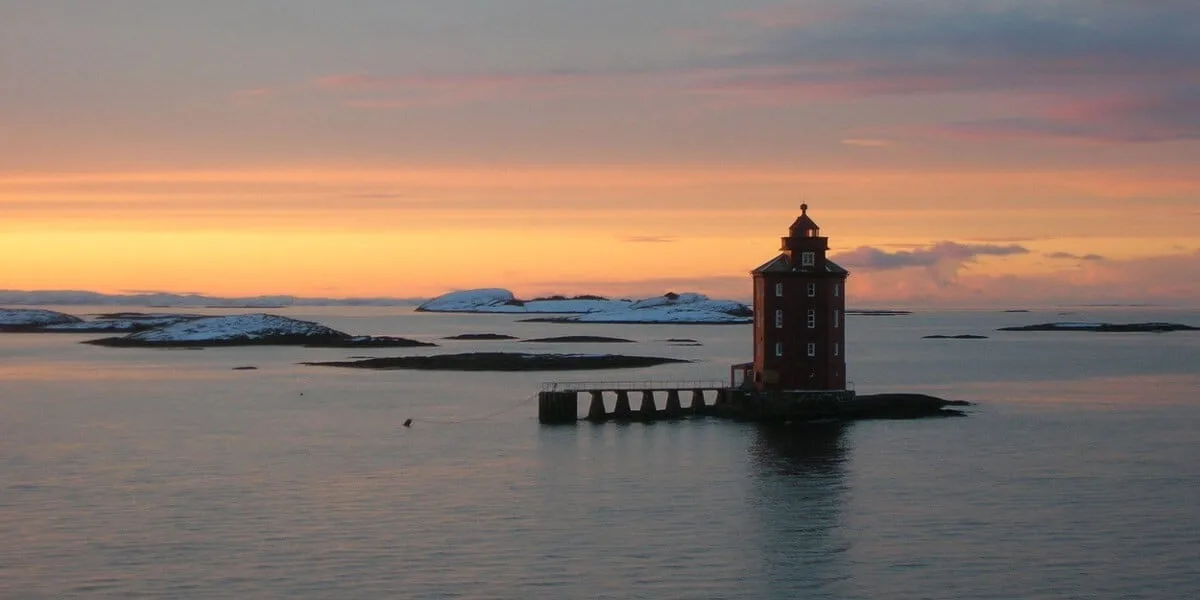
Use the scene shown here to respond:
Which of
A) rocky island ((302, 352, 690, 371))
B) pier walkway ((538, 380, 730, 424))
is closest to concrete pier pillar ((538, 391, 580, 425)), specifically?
pier walkway ((538, 380, 730, 424))

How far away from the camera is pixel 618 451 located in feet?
194

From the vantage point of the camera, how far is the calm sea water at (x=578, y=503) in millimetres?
34375

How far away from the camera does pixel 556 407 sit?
70.9 meters

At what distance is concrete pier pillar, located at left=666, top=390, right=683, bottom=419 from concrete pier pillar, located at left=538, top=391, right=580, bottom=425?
16.1ft

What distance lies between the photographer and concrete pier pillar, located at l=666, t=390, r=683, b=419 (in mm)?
72562

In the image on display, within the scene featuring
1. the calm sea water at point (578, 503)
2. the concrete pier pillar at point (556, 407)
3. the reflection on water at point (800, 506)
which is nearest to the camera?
the calm sea water at point (578, 503)

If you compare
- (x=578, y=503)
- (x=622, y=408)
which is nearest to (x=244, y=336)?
(x=622, y=408)

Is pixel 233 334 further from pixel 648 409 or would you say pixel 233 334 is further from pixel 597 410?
pixel 648 409

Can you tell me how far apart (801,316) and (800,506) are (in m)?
22.7

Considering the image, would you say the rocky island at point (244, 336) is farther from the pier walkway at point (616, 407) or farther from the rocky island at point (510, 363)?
the pier walkway at point (616, 407)

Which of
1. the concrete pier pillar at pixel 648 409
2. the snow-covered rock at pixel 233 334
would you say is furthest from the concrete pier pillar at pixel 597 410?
the snow-covered rock at pixel 233 334

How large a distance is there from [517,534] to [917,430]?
3214 centimetres

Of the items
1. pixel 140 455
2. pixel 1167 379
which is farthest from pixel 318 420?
pixel 1167 379

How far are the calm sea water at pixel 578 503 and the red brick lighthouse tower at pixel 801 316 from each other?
2891 mm
